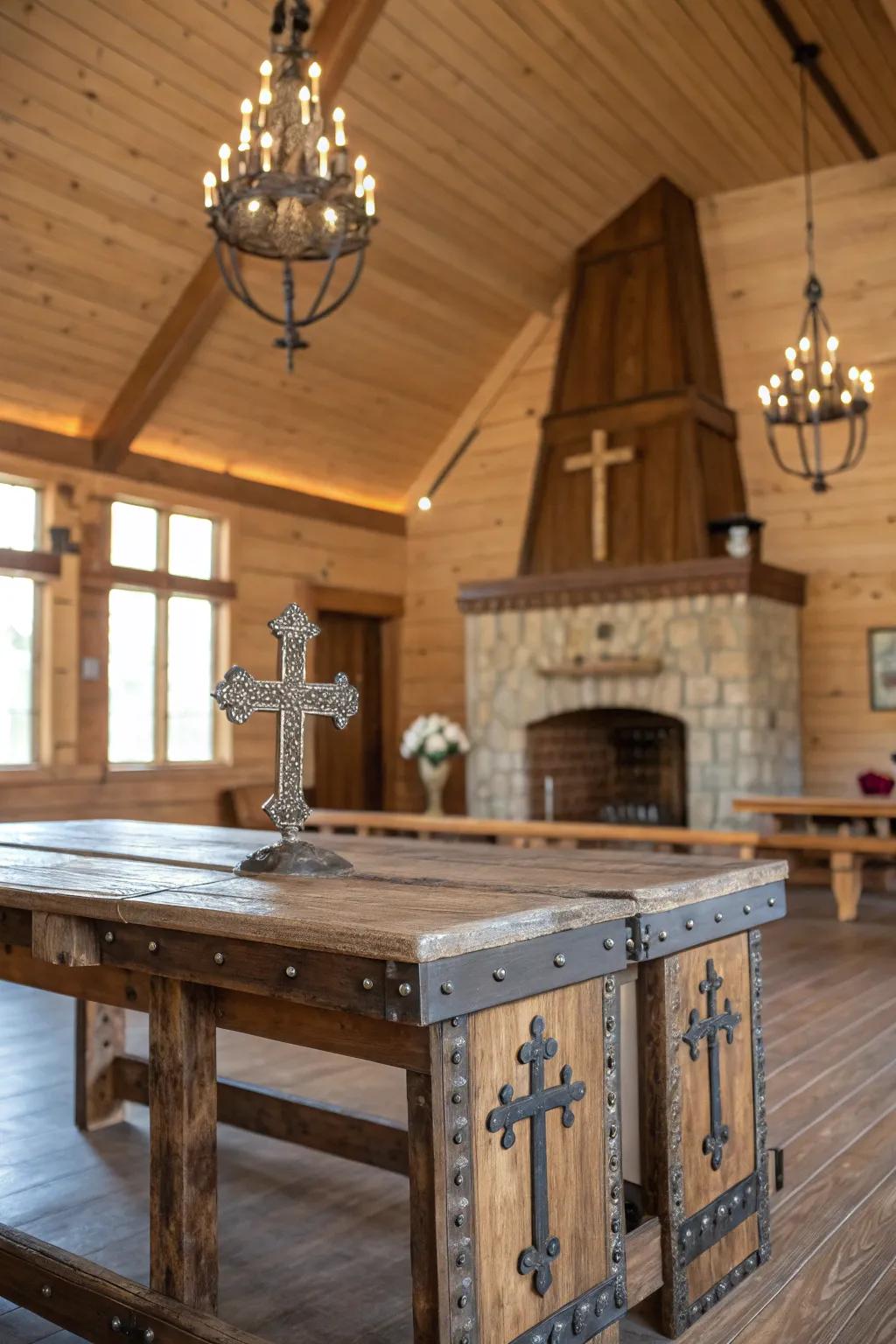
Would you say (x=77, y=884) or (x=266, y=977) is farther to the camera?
(x=77, y=884)

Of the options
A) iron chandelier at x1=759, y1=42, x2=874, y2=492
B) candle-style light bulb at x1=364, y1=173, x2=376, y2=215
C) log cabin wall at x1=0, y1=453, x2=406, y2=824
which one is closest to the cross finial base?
candle-style light bulb at x1=364, y1=173, x2=376, y2=215

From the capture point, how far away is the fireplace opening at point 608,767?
7945 millimetres

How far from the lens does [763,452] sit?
8000 mm

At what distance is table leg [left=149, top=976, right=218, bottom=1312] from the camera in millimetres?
1808

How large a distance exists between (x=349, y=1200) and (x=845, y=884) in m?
4.14

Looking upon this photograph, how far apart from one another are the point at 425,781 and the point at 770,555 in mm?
2792

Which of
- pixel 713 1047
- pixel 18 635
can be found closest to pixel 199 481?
pixel 18 635

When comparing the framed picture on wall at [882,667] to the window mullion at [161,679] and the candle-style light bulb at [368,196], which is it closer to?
the window mullion at [161,679]

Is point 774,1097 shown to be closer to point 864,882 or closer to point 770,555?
point 864,882

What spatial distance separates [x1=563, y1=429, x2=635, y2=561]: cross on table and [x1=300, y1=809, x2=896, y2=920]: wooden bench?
197 centimetres

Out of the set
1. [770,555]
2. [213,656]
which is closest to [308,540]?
[213,656]

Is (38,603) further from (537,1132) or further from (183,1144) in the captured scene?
(537,1132)

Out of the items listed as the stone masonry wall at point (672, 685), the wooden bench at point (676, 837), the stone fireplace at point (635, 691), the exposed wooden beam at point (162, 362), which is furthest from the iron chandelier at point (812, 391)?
the exposed wooden beam at point (162, 362)

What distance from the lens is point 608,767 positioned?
27.9 feet
